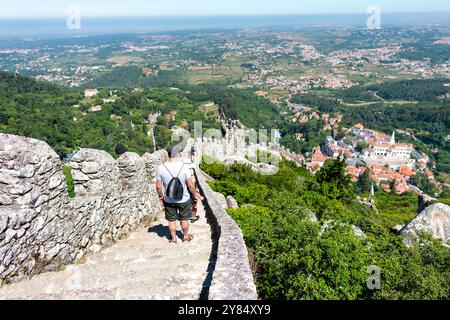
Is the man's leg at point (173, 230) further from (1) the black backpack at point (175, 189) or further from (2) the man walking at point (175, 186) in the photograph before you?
(1) the black backpack at point (175, 189)

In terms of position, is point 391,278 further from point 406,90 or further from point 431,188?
point 406,90

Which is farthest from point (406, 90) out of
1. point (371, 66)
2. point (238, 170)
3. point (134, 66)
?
point (238, 170)

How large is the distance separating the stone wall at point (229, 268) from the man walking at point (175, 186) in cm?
62

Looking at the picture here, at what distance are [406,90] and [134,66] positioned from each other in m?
91.4

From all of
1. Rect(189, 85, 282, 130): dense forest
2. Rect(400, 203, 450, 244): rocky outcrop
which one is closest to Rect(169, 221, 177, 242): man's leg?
Rect(400, 203, 450, 244): rocky outcrop

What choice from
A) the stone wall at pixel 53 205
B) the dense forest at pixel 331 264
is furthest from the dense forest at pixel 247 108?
the stone wall at pixel 53 205

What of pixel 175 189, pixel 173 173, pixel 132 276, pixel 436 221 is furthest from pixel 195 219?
pixel 436 221

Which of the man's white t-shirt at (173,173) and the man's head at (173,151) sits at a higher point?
the man's head at (173,151)

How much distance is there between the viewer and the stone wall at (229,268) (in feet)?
9.76

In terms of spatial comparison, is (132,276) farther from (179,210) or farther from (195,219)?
(195,219)

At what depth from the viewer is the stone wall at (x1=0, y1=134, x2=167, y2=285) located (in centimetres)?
336
